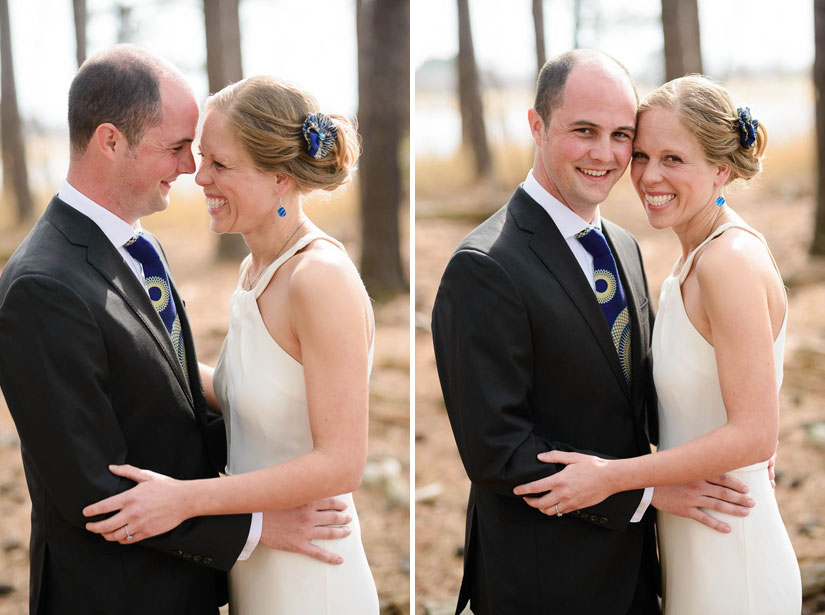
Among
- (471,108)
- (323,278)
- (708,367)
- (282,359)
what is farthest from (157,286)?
(471,108)

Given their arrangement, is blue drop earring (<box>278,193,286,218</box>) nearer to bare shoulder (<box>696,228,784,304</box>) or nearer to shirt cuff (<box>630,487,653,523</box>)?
bare shoulder (<box>696,228,784,304</box>)

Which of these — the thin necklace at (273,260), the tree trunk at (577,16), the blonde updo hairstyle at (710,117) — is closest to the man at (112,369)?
the thin necklace at (273,260)

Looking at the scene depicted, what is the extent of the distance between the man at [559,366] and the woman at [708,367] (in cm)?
8

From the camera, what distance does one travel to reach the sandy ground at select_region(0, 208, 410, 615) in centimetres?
555

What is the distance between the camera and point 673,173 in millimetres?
2756

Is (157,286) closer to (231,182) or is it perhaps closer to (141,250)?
A: (141,250)

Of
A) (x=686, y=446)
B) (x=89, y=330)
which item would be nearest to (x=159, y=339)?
(x=89, y=330)

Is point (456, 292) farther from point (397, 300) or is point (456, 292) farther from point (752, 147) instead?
point (397, 300)

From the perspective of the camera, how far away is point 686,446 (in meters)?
2.58

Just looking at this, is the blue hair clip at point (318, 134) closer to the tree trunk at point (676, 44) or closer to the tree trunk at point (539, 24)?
the tree trunk at point (676, 44)

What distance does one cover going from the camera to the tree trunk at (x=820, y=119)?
7.73 m

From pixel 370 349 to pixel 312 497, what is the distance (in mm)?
516

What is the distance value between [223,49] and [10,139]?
334 centimetres

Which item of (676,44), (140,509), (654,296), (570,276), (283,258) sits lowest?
(654,296)
